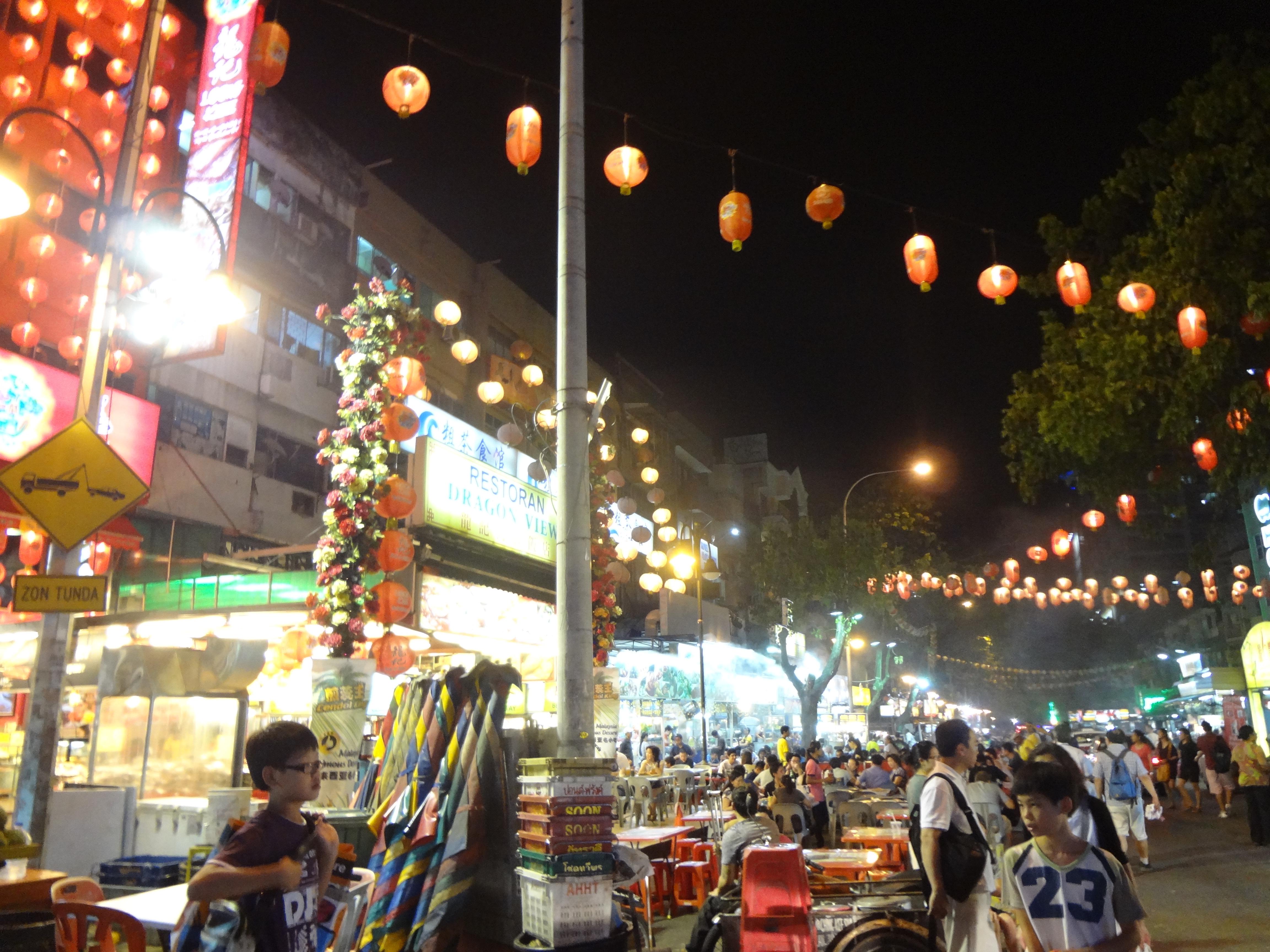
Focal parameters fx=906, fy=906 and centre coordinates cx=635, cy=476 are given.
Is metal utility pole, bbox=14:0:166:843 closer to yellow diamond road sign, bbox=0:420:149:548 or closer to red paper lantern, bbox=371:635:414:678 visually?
yellow diamond road sign, bbox=0:420:149:548

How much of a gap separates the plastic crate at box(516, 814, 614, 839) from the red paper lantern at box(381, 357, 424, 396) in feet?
24.4

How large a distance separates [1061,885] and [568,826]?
10.7 feet

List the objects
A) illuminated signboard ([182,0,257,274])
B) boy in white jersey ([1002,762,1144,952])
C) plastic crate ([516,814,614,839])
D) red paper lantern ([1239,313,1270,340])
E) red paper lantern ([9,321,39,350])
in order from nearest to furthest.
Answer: boy in white jersey ([1002,762,1144,952])
plastic crate ([516,814,614,839])
red paper lantern ([1239,313,1270,340])
illuminated signboard ([182,0,257,274])
red paper lantern ([9,321,39,350])

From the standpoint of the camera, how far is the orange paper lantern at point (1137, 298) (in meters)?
12.5

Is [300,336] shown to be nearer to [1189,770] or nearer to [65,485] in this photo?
[65,485]

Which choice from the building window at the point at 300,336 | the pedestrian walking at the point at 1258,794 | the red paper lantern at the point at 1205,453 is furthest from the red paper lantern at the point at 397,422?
the pedestrian walking at the point at 1258,794

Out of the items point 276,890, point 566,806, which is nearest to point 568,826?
point 566,806

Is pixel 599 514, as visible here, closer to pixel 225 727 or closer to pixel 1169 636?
A: pixel 225 727

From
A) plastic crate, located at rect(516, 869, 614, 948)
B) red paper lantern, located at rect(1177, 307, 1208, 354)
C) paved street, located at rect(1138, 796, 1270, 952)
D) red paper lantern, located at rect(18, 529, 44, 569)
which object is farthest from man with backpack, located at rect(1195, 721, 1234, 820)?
red paper lantern, located at rect(18, 529, 44, 569)

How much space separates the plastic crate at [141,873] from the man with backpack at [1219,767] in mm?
20895

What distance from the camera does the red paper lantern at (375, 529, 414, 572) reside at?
39.5 ft

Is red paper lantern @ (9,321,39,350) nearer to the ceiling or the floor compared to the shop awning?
nearer to the ceiling

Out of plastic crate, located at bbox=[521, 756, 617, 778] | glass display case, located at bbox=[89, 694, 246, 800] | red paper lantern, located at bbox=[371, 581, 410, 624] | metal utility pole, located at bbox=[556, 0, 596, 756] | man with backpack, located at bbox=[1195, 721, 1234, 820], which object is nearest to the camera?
plastic crate, located at bbox=[521, 756, 617, 778]

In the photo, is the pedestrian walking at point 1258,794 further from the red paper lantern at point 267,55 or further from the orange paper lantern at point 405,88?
the red paper lantern at point 267,55
